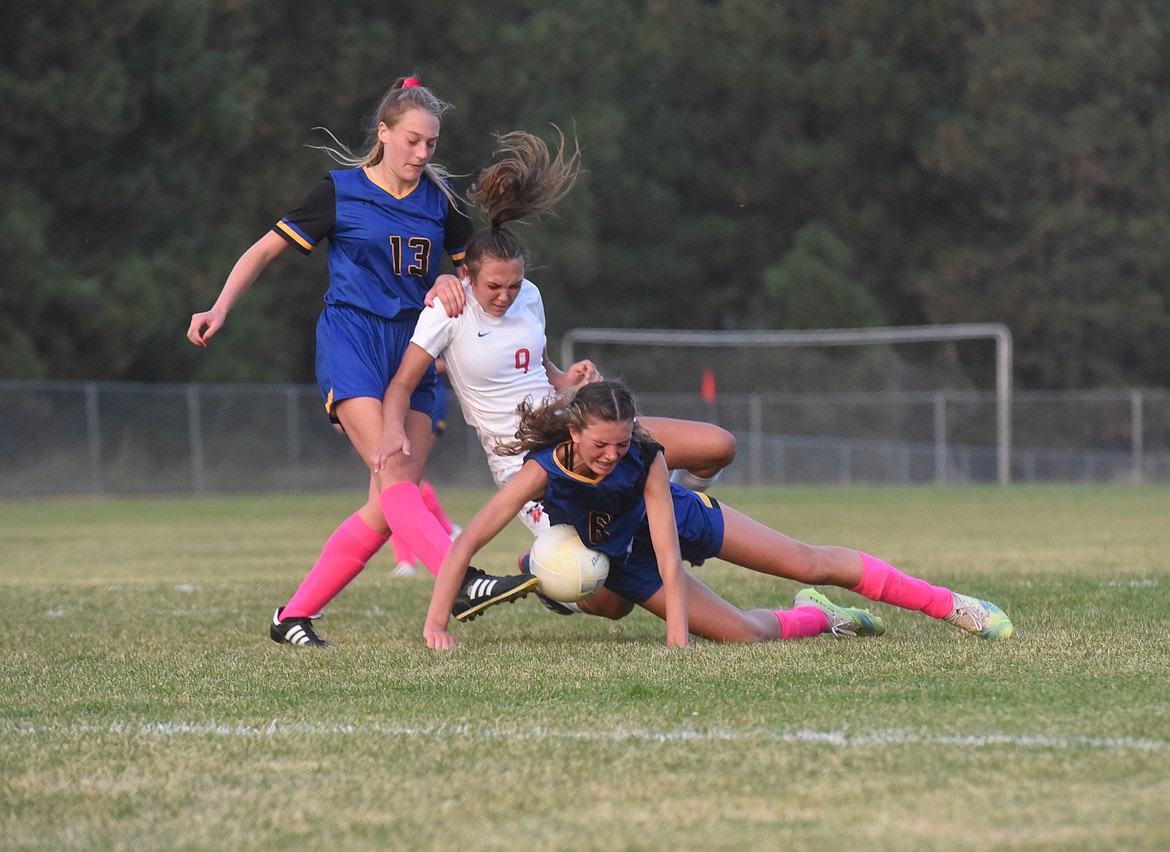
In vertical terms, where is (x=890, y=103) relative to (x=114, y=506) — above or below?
above

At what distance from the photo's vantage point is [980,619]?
5309mm

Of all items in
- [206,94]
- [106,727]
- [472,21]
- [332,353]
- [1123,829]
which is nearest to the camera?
[1123,829]

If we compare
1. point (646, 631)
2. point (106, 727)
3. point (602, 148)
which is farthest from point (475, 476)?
point (106, 727)

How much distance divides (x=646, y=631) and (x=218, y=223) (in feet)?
77.9

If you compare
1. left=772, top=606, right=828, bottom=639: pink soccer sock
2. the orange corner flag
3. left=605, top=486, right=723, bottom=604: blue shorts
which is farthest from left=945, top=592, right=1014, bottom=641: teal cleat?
the orange corner flag

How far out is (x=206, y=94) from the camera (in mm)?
25703

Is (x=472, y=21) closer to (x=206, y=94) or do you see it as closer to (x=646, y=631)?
(x=206, y=94)

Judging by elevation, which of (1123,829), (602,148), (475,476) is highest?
(602,148)

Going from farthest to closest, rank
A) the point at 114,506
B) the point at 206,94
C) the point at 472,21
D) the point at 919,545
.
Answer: the point at 472,21
the point at 206,94
the point at 114,506
the point at 919,545

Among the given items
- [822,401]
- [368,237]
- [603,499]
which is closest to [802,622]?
[603,499]

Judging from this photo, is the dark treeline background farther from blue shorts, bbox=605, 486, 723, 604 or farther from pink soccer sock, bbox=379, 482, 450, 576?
blue shorts, bbox=605, 486, 723, 604

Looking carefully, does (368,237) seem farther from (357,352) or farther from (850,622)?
(850,622)

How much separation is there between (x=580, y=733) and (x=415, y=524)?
6.41 feet

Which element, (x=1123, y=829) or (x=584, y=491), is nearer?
(x=1123, y=829)
